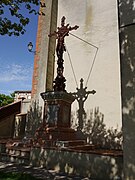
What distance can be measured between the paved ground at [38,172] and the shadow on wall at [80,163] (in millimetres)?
236

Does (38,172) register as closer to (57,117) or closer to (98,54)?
(57,117)

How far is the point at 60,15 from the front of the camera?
530 inches

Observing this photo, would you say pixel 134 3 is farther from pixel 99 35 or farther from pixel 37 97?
pixel 37 97

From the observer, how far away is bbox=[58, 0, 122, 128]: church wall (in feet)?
33.1

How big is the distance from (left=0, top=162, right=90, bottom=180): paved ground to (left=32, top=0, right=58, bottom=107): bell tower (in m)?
5.64

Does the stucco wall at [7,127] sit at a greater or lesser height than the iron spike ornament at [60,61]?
lesser

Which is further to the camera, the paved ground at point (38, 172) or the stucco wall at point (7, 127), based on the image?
the stucco wall at point (7, 127)

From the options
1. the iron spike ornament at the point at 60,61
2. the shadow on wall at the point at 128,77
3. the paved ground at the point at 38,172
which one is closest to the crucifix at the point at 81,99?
the iron spike ornament at the point at 60,61

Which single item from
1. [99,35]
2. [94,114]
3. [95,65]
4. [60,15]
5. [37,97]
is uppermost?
[60,15]

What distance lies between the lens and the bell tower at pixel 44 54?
467 inches

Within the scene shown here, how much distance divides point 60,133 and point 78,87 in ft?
12.7

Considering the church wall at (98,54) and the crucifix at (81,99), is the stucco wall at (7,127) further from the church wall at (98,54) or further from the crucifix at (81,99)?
the crucifix at (81,99)

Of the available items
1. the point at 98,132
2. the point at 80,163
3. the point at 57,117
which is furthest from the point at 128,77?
the point at 98,132

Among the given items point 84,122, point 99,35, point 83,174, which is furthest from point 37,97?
point 83,174
